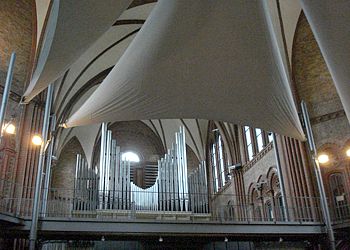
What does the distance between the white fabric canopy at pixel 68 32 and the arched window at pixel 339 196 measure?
10111 millimetres

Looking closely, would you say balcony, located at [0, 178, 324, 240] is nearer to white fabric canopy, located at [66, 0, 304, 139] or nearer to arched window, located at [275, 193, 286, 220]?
Result: arched window, located at [275, 193, 286, 220]

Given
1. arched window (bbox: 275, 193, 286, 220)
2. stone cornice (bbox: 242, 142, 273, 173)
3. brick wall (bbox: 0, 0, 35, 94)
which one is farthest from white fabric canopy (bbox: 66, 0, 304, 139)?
stone cornice (bbox: 242, 142, 273, 173)

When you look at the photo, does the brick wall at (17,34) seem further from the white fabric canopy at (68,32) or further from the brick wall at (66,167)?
the brick wall at (66,167)

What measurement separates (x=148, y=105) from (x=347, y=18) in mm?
4930

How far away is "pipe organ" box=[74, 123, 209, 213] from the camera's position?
52.2 feet

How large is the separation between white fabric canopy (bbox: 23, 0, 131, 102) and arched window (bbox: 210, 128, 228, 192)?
14.9 m

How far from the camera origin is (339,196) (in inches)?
539

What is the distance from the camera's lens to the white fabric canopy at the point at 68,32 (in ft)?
25.8

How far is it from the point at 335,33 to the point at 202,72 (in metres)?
3.34

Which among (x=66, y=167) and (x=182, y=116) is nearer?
(x=182, y=116)

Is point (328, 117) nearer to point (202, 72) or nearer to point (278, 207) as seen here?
point (278, 207)

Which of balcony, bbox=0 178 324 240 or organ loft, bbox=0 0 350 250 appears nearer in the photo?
organ loft, bbox=0 0 350 250

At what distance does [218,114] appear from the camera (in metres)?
10.1

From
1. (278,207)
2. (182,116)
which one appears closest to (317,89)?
(278,207)
